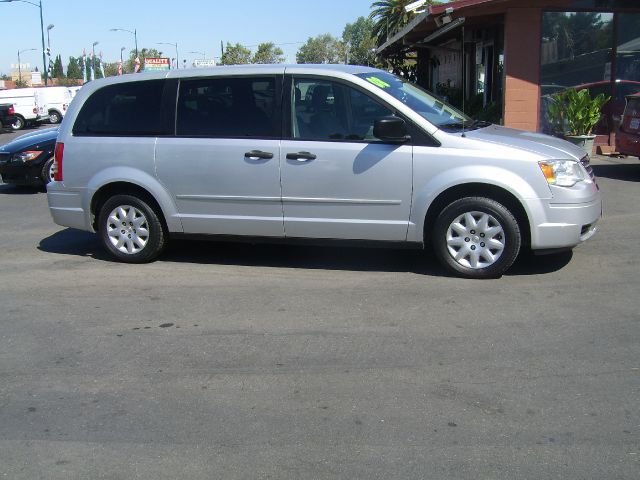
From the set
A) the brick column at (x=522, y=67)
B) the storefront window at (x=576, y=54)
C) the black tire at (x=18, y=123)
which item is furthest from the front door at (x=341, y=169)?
the black tire at (x=18, y=123)

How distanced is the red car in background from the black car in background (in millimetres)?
9686

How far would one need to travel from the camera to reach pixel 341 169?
6.18 metres

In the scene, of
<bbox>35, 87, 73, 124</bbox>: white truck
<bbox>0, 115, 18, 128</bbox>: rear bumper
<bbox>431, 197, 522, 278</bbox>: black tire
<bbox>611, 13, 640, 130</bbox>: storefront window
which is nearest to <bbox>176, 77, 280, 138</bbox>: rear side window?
<bbox>431, 197, 522, 278</bbox>: black tire

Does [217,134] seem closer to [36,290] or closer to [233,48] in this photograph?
[36,290]

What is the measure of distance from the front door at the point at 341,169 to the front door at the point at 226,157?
20 cm

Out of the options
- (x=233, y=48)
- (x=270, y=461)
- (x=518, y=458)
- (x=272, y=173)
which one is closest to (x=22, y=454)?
(x=270, y=461)

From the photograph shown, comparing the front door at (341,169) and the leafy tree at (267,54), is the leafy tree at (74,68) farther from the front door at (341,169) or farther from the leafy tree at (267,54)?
the front door at (341,169)

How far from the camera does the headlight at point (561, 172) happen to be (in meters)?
5.87

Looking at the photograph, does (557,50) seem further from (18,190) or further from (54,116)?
(54,116)

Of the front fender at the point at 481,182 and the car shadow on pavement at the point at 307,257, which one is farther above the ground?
the front fender at the point at 481,182

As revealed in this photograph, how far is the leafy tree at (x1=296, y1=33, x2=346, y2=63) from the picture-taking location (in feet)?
303

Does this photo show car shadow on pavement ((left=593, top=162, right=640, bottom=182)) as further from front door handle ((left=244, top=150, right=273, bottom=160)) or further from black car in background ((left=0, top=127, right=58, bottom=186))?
black car in background ((left=0, top=127, right=58, bottom=186))

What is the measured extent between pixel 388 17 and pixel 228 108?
34563 millimetres

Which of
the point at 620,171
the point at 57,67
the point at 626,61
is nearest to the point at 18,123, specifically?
the point at 626,61
